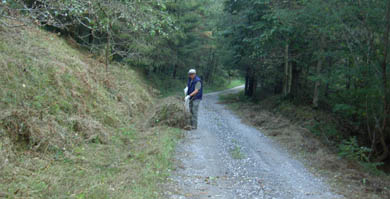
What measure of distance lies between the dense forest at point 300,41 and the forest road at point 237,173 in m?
2.83

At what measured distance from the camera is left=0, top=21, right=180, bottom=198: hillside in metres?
4.34

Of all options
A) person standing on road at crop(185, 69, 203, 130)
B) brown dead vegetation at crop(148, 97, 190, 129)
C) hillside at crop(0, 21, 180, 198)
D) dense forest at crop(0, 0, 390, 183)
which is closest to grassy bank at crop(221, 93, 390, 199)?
dense forest at crop(0, 0, 390, 183)

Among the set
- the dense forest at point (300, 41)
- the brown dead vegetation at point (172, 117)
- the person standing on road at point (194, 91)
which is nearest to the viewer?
the dense forest at point (300, 41)

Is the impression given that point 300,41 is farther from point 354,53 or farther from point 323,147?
point 323,147

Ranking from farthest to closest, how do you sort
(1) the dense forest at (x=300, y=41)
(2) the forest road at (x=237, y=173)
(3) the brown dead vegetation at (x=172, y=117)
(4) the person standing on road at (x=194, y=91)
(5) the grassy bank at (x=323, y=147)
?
(3) the brown dead vegetation at (x=172, y=117) < (4) the person standing on road at (x=194, y=91) < (1) the dense forest at (x=300, y=41) < (5) the grassy bank at (x=323, y=147) < (2) the forest road at (x=237, y=173)

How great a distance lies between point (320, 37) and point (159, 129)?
7569 mm

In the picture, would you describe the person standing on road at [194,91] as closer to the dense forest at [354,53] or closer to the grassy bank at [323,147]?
the grassy bank at [323,147]

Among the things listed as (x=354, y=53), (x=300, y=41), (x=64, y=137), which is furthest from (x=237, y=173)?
(x=300, y=41)

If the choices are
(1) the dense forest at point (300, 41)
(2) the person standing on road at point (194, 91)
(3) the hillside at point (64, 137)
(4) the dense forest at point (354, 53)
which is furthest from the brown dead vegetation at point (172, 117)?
(4) the dense forest at point (354, 53)

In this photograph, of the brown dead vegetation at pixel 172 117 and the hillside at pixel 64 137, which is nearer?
the hillside at pixel 64 137

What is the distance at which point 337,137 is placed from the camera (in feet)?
35.4

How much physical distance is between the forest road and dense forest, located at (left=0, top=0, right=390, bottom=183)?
9.30 feet

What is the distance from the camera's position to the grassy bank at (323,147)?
6143 millimetres

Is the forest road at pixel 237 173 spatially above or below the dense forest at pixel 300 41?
below
